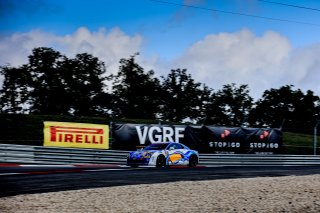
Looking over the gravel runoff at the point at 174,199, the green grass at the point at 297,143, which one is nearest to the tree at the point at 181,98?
the green grass at the point at 297,143

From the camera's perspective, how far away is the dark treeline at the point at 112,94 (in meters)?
43.7

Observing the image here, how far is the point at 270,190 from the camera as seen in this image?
10.4 m

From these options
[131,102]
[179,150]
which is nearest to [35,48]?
[131,102]

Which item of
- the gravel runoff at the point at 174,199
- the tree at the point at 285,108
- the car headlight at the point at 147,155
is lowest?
the gravel runoff at the point at 174,199

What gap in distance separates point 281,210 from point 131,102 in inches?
1554

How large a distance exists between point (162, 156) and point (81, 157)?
3427 millimetres

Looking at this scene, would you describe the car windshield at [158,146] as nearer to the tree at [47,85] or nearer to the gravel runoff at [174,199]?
the gravel runoff at [174,199]

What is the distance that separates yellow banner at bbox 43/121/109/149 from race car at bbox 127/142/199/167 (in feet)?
8.38

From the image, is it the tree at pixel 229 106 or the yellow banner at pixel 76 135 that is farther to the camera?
the tree at pixel 229 106

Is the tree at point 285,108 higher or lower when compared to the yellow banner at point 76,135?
higher

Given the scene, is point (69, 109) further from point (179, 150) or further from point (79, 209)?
point (79, 209)

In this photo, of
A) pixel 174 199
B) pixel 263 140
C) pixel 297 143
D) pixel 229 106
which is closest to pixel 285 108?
pixel 229 106

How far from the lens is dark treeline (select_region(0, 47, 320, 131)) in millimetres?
43656

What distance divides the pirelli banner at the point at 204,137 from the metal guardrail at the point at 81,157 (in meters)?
0.90
